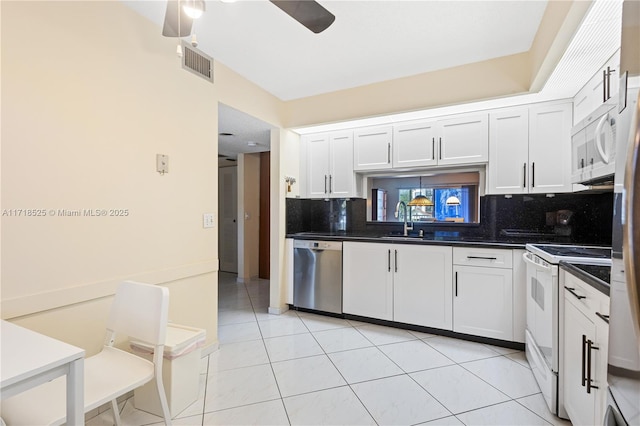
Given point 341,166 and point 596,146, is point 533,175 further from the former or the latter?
point 341,166

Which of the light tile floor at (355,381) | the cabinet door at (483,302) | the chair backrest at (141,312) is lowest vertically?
the light tile floor at (355,381)

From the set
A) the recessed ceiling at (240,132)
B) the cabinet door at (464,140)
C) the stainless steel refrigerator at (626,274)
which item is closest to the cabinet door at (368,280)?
the cabinet door at (464,140)

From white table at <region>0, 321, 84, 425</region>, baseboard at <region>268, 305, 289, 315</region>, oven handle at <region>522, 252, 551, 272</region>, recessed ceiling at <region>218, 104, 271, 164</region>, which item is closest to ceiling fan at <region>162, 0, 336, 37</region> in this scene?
recessed ceiling at <region>218, 104, 271, 164</region>

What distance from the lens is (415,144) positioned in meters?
3.17

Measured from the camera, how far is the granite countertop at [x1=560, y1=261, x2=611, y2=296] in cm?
116

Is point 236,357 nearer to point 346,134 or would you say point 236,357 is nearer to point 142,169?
point 142,169

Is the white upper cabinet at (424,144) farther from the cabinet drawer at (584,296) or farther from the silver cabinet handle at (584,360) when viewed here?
the silver cabinet handle at (584,360)

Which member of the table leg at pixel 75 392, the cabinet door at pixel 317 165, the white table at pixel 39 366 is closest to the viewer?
the white table at pixel 39 366

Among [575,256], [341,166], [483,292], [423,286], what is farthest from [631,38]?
[341,166]

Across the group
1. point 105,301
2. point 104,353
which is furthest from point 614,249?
point 105,301

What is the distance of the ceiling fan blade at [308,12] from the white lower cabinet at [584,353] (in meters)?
1.74

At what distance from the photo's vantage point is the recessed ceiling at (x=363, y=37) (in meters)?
1.98

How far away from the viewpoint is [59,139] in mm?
1591

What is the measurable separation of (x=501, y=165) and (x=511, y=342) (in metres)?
1.59
